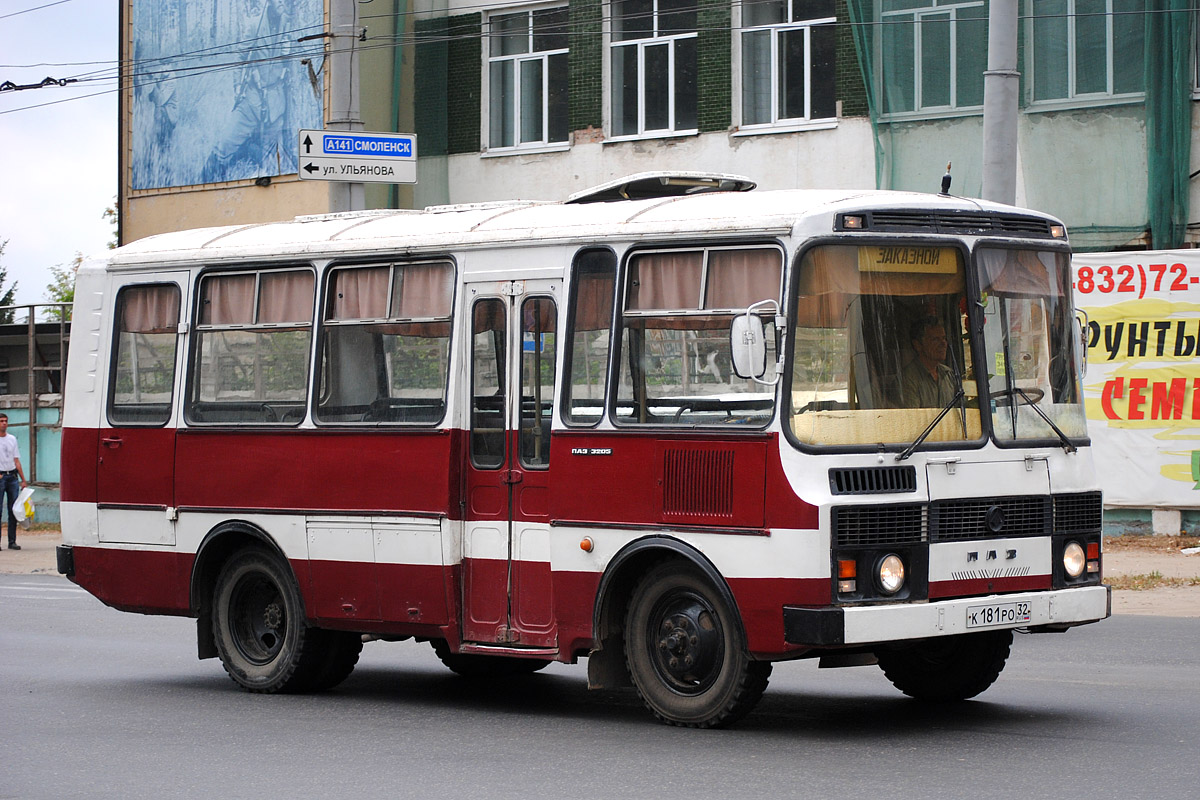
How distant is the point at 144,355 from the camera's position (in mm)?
12773

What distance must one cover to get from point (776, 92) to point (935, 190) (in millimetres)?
3351

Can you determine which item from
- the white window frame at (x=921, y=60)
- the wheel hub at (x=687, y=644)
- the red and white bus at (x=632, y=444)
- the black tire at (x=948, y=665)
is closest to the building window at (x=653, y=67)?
the white window frame at (x=921, y=60)

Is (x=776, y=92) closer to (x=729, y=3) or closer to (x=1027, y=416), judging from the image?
(x=729, y=3)

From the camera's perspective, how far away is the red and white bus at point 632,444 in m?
9.23

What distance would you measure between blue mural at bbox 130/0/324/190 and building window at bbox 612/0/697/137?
445cm

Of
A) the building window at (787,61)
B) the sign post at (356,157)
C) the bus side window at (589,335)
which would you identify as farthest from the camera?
the building window at (787,61)

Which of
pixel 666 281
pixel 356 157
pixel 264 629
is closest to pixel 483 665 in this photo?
pixel 264 629

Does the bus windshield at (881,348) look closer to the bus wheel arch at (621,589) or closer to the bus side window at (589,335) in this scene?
the bus wheel arch at (621,589)

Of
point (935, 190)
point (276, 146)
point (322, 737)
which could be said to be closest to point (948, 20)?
point (935, 190)

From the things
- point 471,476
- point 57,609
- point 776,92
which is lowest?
point 57,609

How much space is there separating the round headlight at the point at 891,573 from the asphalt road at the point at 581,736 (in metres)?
0.75

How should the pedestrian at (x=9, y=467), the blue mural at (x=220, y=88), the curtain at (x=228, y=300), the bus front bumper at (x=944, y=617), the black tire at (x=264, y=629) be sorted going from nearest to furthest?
the bus front bumper at (x=944, y=617) < the black tire at (x=264, y=629) < the curtain at (x=228, y=300) < the pedestrian at (x=9, y=467) < the blue mural at (x=220, y=88)

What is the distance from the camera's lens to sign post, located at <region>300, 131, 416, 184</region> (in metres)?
18.0

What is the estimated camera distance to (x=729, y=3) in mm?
25828
